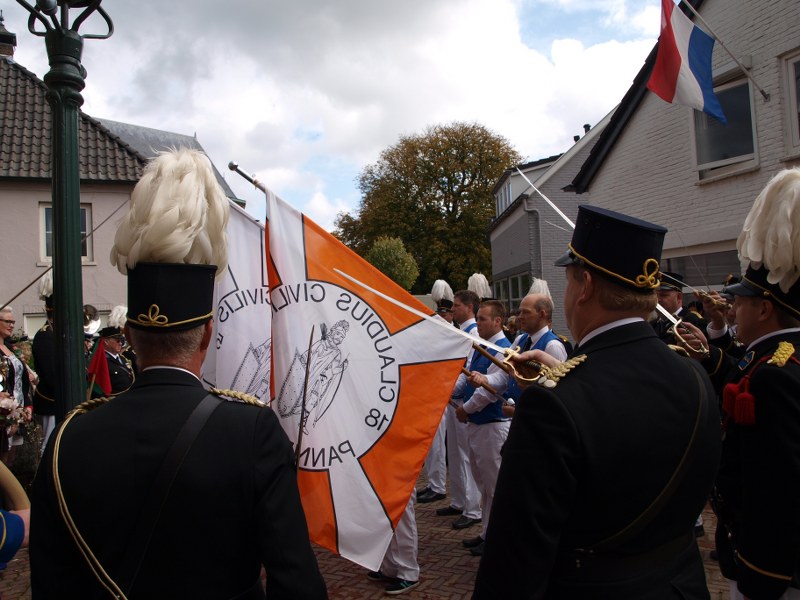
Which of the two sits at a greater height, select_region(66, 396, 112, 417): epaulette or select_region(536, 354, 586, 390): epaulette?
select_region(536, 354, 586, 390): epaulette

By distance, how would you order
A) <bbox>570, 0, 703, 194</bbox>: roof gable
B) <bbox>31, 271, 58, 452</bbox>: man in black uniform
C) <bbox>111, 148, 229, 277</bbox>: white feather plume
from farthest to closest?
1. <bbox>570, 0, 703, 194</bbox>: roof gable
2. <bbox>31, 271, 58, 452</bbox>: man in black uniform
3. <bbox>111, 148, 229, 277</bbox>: white feather plume

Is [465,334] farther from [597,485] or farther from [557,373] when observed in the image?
[597,485]

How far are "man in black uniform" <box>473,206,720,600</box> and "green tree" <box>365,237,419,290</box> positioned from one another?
3605cm

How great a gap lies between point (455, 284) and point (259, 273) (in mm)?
39267

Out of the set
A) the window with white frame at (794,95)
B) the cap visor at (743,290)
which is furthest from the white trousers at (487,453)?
the window with white frame at (794,95)

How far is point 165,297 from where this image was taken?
6.04ft

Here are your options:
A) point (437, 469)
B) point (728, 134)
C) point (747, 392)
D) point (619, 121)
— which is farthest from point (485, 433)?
point (619, 121)

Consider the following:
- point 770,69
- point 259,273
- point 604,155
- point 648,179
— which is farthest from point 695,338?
point 604,155

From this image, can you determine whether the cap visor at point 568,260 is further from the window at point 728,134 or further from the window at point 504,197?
the window at point 504,197

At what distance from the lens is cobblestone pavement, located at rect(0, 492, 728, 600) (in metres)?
4.65

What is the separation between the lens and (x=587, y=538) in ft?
5.68

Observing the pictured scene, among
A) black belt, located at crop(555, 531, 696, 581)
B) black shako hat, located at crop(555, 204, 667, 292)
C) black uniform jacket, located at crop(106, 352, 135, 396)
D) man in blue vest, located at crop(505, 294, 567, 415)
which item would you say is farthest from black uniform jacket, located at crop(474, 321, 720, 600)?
black uniform jacket, located at crop(106, 352, 135, 396)

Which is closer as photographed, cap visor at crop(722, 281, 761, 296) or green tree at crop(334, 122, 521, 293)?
cap visor at crop(722, 281, 761, 296)

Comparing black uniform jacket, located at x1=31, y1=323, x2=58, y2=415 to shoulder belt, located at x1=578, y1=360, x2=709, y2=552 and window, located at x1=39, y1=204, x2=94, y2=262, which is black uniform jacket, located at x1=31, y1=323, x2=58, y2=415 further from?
window, located at x1=39, y1=204, x2=94, y2=262
